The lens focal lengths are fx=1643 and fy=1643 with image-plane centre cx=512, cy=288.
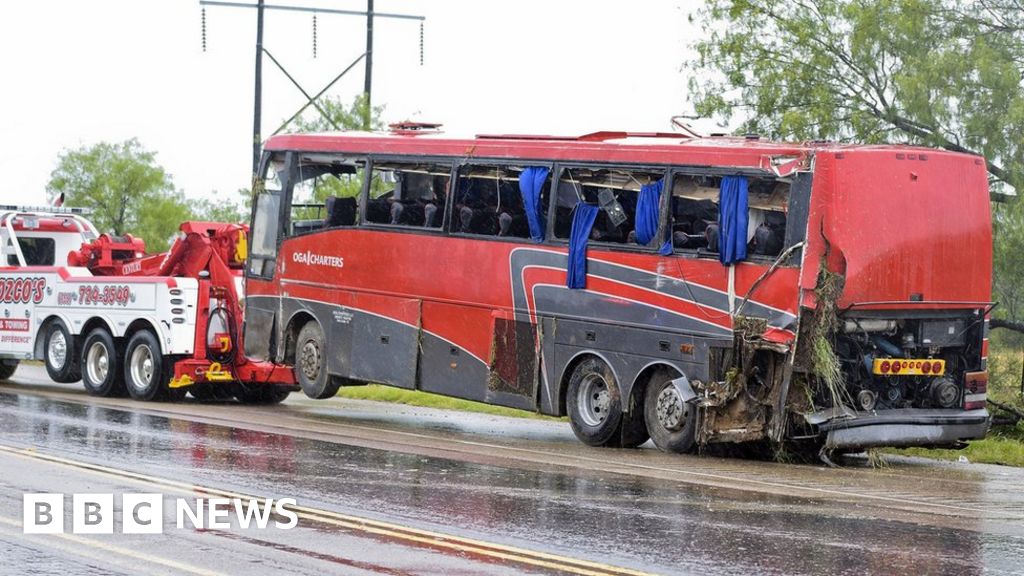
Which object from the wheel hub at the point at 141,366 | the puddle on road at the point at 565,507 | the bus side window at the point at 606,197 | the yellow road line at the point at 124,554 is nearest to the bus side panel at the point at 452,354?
the bus side window at the point at 606,197

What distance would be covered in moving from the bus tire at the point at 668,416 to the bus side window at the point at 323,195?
17.4 ft

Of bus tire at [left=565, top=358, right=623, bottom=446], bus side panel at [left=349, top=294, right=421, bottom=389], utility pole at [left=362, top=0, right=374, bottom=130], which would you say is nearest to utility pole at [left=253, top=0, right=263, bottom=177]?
utility pole at [left=362, top=0, right=374, bottom=130]

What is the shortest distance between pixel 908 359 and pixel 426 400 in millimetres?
9510

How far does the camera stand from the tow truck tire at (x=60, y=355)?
24.1 m

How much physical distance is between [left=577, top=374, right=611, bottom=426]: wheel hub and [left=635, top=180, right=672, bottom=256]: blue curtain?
1668 millimetres

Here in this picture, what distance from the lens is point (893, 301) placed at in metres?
16.5

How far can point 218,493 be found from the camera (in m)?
12.5

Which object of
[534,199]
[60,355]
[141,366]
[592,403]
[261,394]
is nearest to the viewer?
[592,403]

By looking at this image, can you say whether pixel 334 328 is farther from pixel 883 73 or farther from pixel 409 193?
pixel 883 73

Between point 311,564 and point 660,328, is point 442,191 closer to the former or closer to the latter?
point 660,328

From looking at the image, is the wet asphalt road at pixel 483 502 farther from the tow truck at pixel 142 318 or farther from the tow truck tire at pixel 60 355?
the tow truck tire at pixel 60 355

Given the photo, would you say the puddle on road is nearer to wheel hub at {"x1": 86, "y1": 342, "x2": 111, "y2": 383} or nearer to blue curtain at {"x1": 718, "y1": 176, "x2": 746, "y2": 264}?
blue curtain at {"x1": 718, "y1": 176, "x2": 746, "y2": 264}

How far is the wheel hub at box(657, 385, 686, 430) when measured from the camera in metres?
17.0

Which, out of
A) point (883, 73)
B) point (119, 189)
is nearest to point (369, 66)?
point (883, 73)
